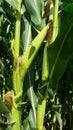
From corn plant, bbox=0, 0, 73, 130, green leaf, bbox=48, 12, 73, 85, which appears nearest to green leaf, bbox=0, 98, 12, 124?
corn plant, bbox=0, 0, 73, 130

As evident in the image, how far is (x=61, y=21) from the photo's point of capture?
1.14 meters

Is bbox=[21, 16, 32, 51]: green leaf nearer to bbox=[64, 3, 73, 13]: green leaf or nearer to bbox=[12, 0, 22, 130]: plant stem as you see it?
bbox=[12, 0, 22, 130]: plant stem

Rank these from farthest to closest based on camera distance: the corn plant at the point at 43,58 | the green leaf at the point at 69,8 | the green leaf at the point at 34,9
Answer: the green leaf at the point at 34,9
the corn plant at the point at 43,58
the green leaf at the point at 69,8

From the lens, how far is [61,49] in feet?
4.02

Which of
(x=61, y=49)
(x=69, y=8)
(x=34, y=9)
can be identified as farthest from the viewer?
(x=34, y=9)

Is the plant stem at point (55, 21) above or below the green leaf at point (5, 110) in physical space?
above

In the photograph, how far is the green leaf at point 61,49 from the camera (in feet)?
3.77

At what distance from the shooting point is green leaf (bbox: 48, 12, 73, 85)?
1.15 metres

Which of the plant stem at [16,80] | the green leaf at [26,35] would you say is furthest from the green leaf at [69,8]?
the green leaf at [26,35]

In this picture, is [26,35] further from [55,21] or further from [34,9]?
[55,21]

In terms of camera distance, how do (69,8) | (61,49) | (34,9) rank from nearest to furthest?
(69,8)
(61,49)
(34,9)

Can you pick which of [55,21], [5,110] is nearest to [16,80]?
[5,110]

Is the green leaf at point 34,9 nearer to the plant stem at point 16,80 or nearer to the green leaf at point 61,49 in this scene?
the plant stem at point 16,80

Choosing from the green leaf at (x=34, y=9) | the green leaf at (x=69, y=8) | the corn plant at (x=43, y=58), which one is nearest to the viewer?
the green leaf at (x=69, y=8)
